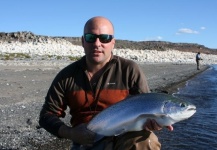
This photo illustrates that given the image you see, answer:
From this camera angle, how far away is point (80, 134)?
4371 millimetres

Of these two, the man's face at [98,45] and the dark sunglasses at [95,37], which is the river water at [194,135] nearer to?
the man's face at [98,45]

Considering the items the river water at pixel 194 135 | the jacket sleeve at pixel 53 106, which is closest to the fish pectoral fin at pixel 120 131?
the jacket sleeve at pixel 53 106

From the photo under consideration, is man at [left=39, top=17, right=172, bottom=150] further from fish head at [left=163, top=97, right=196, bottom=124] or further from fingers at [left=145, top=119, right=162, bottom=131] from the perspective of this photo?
fish head at [left=163, top=97, right=196, bottom=124]

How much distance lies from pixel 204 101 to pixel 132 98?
13.4 metres

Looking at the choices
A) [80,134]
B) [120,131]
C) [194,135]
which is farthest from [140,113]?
[194,135]

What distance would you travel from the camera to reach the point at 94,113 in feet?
15.3

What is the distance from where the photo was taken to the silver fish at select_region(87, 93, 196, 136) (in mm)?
3971

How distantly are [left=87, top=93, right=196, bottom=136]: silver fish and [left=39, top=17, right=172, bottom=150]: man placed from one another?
0.93 feet

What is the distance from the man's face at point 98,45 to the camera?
453 centimetres

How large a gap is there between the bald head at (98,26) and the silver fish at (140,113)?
3.06ft

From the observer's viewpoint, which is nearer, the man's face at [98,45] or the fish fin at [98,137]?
the fish fin at [98,137]

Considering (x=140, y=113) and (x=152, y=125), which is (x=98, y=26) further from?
(x=152, y=125)

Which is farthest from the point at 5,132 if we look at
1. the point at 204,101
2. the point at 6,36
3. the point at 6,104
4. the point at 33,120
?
the point at 6,36

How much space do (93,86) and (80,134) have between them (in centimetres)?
62
